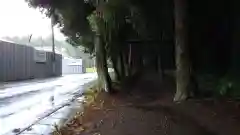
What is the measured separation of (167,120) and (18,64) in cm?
3361

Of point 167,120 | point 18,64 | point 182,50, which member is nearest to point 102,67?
point 182,50

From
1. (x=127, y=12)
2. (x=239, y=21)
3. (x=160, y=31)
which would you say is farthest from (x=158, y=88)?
(x=239, y=21)

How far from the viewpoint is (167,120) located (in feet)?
29.6

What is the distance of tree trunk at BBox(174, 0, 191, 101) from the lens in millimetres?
11234

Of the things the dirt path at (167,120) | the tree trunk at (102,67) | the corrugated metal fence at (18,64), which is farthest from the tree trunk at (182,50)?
the corrugated metal fence at (18,64)

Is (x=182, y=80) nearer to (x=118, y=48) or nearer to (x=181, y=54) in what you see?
(x=181, y=54)

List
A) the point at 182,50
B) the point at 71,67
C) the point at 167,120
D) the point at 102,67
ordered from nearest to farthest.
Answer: the point at 167,120
the point at 182,50
the point at 102,67
the point at 71,67

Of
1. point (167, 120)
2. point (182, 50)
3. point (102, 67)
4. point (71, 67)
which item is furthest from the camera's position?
point (71, 67)

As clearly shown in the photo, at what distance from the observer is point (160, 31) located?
16656 millimetres

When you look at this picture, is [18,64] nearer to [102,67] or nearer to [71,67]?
[102,67]

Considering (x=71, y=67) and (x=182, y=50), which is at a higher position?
(x=182, y=50)

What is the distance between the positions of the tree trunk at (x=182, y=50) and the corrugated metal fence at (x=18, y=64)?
1079 inches

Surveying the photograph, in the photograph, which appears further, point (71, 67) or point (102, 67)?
point (71, 67)

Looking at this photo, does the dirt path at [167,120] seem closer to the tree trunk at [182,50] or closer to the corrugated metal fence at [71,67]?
the tree trunk at [182,50]
